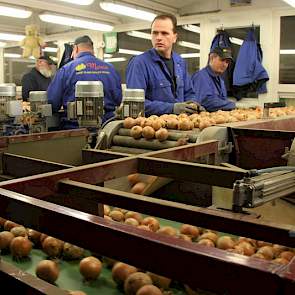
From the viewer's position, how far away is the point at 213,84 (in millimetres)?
4750

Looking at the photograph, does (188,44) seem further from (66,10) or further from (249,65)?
(66,10)

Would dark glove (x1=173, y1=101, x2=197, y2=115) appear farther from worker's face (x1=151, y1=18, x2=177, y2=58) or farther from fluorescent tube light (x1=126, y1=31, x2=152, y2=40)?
fluorescent tube light (x1=126, y1=31, x2=152, y2=40)

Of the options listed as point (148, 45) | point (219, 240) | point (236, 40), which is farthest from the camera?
point (148, 45)

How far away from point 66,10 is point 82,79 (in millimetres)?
3922

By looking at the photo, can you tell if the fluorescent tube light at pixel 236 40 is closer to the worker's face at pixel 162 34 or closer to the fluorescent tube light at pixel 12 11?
the fluorescent tube light at pixel 12 11

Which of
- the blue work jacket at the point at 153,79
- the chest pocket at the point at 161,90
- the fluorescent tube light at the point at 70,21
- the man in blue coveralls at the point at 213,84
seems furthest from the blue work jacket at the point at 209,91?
the fluorescent tube light at the point at 70,21

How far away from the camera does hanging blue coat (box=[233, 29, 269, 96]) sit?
614 cm

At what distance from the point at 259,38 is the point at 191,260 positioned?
612 centimetres

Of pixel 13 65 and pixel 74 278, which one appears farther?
pixel 13 65

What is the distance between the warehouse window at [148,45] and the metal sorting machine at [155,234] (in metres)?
6.09

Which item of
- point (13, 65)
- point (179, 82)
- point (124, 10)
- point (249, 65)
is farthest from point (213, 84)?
point (13, 65)

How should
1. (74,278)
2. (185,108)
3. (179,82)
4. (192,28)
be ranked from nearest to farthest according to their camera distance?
(74,278) → (185,108) → (179,82) → (192,28)

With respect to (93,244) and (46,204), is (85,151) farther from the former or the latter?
(93,244)

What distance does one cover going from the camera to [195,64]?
7.34 m
